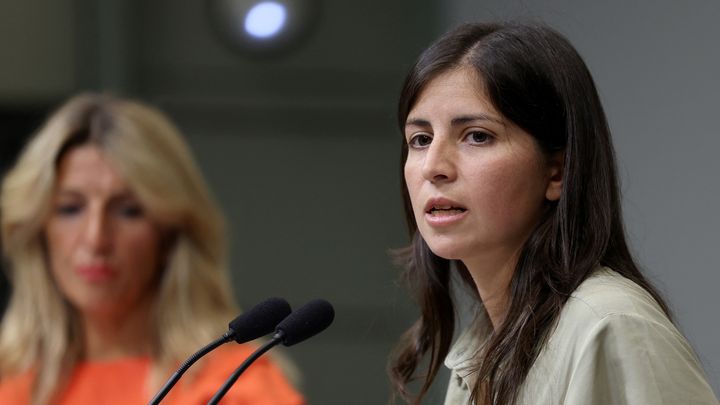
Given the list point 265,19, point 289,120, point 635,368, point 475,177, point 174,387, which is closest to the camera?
point 635,368

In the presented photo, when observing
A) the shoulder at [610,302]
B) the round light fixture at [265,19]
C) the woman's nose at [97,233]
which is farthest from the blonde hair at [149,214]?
the shoulder at [610,302]

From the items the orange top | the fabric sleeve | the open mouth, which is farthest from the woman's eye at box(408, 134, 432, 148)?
the orange top

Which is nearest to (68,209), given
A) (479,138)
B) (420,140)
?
(420,140)

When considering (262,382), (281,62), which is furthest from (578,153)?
(281,62)

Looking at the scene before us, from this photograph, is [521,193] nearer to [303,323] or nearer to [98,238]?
[303,323]

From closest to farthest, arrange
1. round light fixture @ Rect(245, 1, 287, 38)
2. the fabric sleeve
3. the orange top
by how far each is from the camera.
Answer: the fabric sleeve
the orange top
round light fixture @ Rect(245, 1, 287, 38)

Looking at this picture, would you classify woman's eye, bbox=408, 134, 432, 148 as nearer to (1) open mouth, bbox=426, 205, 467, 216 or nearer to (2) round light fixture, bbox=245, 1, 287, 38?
(1) open mouth, bbox=426, 205, 467, 216

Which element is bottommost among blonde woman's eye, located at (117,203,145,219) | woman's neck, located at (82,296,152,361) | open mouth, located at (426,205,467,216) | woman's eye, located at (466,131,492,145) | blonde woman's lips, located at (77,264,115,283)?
woman's neck, located at (82,296,152,361)

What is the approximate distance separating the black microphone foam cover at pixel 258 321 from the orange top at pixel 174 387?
1.37m

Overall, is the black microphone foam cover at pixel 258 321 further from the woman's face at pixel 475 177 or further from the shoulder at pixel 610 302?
the shoulder at pixel 610 302

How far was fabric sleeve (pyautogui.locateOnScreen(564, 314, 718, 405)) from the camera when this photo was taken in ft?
5.47

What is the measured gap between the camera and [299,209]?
5.16 m

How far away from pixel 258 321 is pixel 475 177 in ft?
1.30

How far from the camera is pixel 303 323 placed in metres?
1.99
